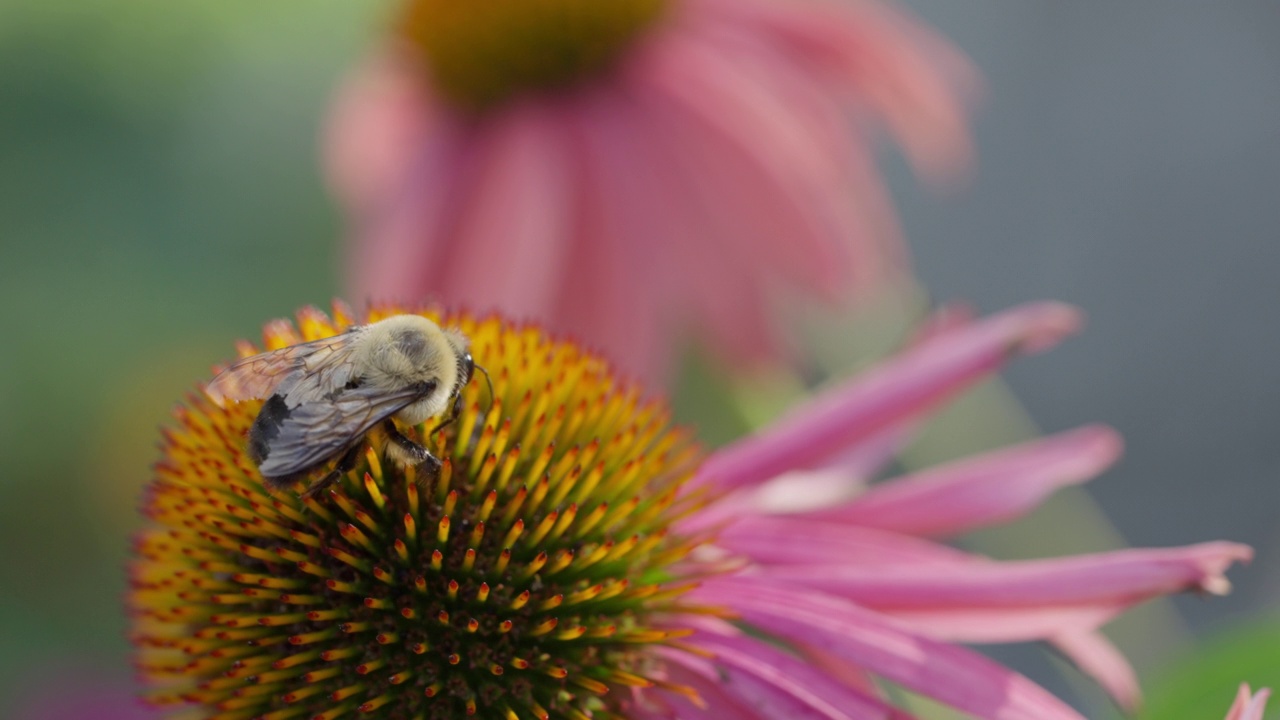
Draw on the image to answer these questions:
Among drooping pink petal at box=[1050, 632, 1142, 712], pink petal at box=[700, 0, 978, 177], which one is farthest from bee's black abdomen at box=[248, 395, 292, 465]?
pink petal at box=[700, 0, 978, 177]

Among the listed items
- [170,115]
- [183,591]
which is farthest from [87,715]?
[170,115]

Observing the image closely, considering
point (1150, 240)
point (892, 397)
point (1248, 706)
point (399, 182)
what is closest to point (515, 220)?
point (399, 182)

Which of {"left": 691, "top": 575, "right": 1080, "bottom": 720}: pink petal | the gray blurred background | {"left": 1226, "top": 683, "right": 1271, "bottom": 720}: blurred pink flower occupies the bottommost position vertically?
{"left": 691, "top": 575, "right": 1080, "bottom": 720}: pink petal

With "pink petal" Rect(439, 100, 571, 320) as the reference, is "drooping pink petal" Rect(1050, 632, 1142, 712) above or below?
below

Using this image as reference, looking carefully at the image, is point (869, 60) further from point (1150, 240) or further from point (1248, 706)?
point (1150, 240)

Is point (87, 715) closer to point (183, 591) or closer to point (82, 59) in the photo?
point (183, 591)

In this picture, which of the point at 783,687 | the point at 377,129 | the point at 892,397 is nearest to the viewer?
the point at 783,687

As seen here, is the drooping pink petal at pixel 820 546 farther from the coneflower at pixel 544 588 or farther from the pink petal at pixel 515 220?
the pink petal at pixel 515 220

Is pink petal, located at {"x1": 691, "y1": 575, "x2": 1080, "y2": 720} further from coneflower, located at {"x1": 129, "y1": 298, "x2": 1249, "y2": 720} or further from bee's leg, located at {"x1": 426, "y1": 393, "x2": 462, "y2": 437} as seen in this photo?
bee's leg, located at {"x1": 426, "y1": 393, "x2": 462, "y2": 437}
